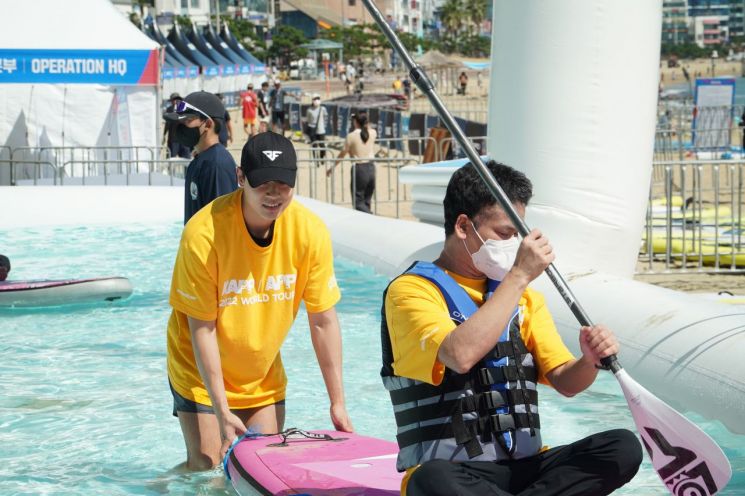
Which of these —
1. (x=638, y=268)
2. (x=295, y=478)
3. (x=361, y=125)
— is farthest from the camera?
(x=361, y=125)

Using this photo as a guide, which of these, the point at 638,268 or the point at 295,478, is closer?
the point at 295,478

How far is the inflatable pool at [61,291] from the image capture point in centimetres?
876

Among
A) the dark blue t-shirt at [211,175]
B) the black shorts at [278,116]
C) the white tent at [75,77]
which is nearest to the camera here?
the dark blue t-shirt at [211,175]

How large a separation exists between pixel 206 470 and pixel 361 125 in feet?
36.0

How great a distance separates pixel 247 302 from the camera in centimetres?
405

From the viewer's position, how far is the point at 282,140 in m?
3.91

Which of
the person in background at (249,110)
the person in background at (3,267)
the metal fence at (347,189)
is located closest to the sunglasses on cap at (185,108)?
the person in background at (3,267)

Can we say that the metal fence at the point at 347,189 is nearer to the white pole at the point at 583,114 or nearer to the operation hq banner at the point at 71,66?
the operation hq banner at the point at 71,66

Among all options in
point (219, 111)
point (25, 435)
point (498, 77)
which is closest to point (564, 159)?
point (498, 77)

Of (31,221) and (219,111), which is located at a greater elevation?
(219,111)

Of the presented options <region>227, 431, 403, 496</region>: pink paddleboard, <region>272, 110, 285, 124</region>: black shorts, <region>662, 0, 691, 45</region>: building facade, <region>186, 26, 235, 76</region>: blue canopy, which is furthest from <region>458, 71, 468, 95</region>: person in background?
<region>662, 0, 691, 45</region>: building facade

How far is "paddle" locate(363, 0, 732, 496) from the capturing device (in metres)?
3.16

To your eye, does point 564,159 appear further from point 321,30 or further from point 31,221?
point 321,30

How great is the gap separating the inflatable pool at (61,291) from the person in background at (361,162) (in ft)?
18.6
